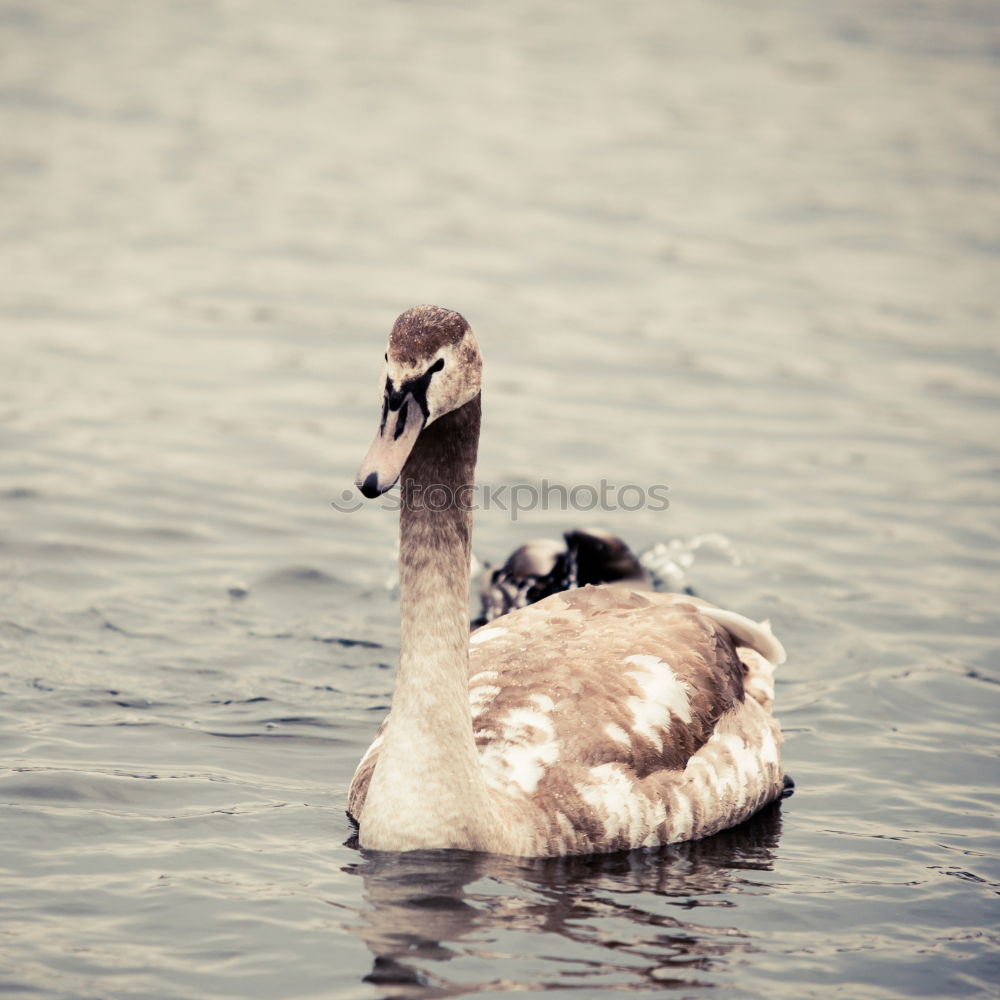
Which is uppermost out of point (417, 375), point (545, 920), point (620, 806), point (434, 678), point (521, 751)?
point (417, 375)

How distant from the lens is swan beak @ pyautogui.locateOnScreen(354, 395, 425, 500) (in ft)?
22.7

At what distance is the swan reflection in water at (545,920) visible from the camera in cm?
693

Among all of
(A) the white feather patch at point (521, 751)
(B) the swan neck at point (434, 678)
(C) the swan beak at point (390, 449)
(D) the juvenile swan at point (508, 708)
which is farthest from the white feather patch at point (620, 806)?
(C) the swan beak at point (390, 449)

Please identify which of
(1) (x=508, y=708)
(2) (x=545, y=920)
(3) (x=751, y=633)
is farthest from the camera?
(3) (x=751, y=633)

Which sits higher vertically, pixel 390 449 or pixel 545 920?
pixel 390 449

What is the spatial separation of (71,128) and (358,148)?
4.02 meters

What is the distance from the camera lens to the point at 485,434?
15.5 metres

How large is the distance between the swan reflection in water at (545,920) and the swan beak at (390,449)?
1.89 m

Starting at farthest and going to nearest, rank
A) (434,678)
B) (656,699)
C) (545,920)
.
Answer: (656,699)
(434,678)
(545,920)

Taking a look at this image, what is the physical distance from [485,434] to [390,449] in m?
8.35

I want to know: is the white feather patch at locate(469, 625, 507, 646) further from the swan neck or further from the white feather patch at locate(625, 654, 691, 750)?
the swan neck

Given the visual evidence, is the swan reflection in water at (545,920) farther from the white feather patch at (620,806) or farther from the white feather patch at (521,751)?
the white feather patch at (521,751)

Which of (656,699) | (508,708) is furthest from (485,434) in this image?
(508,708)

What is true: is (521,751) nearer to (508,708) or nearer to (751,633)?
(508,708)
